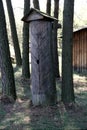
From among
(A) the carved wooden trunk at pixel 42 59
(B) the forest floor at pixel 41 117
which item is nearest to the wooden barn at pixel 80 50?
(B) the forest floor at pixel 41 117

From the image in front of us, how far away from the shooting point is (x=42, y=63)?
349 inches

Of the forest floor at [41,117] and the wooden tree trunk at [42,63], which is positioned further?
the wooden tree trunk at [42,63]

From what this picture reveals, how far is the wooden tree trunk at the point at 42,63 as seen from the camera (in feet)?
29.2

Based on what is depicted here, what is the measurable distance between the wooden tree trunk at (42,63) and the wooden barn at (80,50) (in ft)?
47.5

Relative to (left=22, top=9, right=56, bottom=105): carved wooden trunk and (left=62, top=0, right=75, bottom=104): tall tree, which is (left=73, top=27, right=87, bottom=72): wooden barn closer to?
(left=62, top=0, right=75, bottom=104): tall tree

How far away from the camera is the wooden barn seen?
23.4m

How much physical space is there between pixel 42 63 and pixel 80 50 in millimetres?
A: 15135

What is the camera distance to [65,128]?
7.14 metres

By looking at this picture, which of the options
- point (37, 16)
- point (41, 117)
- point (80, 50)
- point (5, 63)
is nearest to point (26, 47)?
point (5, 63)

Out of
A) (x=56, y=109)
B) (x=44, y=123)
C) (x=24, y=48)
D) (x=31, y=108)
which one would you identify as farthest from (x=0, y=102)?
(x=24, y=48)

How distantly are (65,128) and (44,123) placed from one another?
605 millimetres

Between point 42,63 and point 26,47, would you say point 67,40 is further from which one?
point 26,47

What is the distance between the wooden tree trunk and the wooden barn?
14469 millimetres

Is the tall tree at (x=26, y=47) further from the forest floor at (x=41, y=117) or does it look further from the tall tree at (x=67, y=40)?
the tall tree at (x=67, y=40)
